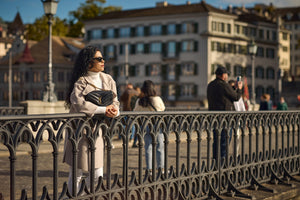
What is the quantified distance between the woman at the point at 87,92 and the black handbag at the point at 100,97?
6 cm

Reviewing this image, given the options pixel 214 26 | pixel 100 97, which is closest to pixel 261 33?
pixel 214 26

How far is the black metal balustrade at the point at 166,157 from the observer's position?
5082 mm

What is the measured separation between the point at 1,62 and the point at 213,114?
93.8 metres

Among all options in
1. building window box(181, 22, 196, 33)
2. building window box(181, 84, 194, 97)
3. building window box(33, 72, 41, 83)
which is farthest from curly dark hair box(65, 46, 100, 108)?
building window box(33, 72, 41, 83)

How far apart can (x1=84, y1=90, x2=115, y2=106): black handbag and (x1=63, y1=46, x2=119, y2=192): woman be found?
0.06 metres

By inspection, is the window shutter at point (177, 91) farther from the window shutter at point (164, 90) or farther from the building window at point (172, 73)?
the building window at point (172, 73)

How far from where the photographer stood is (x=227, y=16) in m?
86.9

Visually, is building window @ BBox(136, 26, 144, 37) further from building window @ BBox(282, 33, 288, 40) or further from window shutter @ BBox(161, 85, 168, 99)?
building window @ BBox(282, 33, 288, 40)

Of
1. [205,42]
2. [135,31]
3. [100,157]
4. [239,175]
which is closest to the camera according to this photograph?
[100,157]

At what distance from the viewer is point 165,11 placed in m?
87.8

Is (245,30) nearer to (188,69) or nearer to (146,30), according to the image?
(188,69)

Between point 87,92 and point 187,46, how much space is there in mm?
79966

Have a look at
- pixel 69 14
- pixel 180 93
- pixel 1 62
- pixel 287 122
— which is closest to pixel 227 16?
pixel 180 93

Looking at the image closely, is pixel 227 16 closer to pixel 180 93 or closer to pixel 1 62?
pixel 180 93
